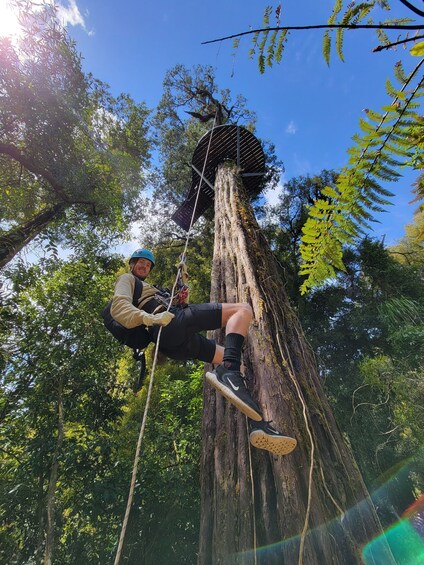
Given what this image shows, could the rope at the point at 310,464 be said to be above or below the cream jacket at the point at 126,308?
below

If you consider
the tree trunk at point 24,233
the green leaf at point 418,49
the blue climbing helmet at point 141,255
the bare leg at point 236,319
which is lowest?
the green leaf at point 418,49

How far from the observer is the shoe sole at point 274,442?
1.83 m

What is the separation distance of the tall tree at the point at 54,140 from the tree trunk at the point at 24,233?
0.06ft

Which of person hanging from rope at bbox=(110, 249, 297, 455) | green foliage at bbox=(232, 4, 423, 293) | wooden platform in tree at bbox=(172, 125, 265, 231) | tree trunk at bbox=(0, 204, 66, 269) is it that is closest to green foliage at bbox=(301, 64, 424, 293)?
green foliage at bbox=(232, 4, 423, 293)

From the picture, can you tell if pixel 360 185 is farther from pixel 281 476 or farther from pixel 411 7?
pixel 281 476

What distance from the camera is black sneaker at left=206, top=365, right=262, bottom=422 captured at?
1938 millimetres

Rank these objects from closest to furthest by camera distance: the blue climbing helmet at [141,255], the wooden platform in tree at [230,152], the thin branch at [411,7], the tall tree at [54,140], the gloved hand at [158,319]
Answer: the thin branch at [411,7], the gloved hand at [158,319], the blue climbing helmet at [141,255], the tall tree at [54,140], the wooden platform in tree at [230,152]

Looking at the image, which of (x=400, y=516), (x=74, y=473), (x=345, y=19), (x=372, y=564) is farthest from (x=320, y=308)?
(x=345, y=19)

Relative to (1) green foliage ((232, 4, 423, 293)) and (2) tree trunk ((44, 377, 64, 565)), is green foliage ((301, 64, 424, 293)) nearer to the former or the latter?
(1) green foliage ((232, 4, 423, 293))

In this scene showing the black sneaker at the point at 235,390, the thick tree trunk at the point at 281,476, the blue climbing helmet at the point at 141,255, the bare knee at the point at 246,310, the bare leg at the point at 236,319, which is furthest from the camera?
the blue climbing helmet at the point at 141,255

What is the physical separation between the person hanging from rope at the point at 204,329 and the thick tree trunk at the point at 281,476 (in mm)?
213

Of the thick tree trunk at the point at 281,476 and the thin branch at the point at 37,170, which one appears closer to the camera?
the thick tree trunk at the point at 281,476

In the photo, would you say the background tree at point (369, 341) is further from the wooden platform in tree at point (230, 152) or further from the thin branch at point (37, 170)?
the thin branch at point (37, 170)

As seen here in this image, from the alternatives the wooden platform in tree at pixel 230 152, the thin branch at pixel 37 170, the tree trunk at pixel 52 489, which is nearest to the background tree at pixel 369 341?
the wooden platform in tree at pixel 230 152
